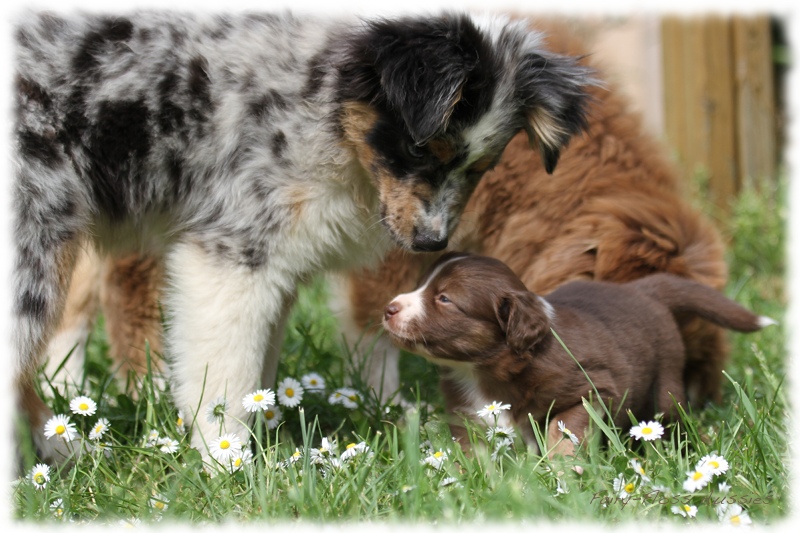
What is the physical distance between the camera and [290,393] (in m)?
3.55

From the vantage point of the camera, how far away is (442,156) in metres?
3.24

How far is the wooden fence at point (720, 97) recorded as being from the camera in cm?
674

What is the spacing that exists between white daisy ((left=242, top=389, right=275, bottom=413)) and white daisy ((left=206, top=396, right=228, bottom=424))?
78 mm

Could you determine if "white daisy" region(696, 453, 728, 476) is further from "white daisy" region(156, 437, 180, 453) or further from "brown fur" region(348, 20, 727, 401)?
"white daisy" region(156, 437, 180, 453)

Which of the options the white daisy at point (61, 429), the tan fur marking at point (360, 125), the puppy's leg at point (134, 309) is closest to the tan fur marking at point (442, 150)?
the tan fur marking at point (360, 125)

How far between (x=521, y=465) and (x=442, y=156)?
1148mm

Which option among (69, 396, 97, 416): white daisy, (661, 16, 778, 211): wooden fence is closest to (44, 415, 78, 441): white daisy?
(69, 396, 97, 416): white daisy

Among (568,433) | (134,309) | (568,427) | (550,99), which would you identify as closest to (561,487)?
(568,433)

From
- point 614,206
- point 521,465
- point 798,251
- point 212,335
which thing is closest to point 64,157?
point 212,335

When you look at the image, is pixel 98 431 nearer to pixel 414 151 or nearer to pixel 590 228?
pixel 414 151

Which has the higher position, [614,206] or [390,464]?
[614,206]

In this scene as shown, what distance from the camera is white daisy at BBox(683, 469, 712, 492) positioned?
8.61ft

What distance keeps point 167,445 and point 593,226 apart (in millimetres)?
2151

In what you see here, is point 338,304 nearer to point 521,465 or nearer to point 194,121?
point 194,121
